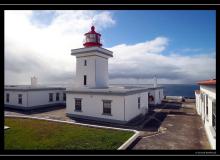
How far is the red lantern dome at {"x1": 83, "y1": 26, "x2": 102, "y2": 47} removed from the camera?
21183 millimetres

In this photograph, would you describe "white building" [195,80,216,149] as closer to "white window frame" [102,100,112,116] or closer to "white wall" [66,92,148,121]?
"white wall" [66,92,148,121]

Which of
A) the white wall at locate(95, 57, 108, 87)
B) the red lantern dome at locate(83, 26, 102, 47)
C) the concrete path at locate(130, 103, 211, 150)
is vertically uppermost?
the red lantern dome at locate(83, 26, 102, 47)

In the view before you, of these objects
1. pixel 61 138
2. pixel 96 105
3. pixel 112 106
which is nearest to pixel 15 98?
pixel 96 105

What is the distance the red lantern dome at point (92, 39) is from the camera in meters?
21.2

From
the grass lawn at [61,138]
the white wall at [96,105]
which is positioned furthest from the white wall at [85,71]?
the grass lawn at [61,138]

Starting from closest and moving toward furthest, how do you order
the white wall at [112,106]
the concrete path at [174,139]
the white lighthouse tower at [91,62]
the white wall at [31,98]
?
the concrete path at [174,139] < the white wall at [112,106] < the white lighthouse tower at [91,62] < the white wall at [31,98]

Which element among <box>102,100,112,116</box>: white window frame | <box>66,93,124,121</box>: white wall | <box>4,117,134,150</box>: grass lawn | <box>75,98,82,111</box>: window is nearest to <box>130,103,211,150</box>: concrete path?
<box>4,117,134,150</box>: grass lawn

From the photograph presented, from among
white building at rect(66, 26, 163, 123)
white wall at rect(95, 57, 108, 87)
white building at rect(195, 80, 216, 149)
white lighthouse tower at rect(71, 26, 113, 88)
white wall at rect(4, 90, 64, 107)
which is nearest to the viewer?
white building at rect(195, 80, 216, 149)

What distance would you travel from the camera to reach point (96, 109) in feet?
53.2

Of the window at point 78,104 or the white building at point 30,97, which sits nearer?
the window at point 78,104

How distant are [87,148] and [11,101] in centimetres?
2030

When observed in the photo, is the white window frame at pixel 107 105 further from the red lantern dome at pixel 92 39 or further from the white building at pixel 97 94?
the red lantern dome at pixel 92 39

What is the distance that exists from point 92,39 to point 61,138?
14665 mm
